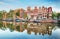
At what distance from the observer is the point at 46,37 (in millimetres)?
2877

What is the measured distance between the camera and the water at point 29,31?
9.38 feet

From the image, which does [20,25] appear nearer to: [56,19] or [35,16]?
[35,16]

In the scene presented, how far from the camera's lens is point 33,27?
2.89 m

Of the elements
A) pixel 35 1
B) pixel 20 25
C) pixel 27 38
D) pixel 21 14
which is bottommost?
pixel 27 38

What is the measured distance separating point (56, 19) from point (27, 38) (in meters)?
0.57

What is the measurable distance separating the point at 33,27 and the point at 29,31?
0.09 m

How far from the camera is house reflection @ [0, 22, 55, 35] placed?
288 cm

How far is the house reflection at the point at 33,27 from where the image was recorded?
9.45 feet

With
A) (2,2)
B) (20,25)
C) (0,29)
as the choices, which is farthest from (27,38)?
(2,2)

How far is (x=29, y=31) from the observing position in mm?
2883

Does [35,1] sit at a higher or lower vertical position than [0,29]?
higher

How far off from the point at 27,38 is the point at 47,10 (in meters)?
0.57

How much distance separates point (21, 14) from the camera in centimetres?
292

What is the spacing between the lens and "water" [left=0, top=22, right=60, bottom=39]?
286cm
